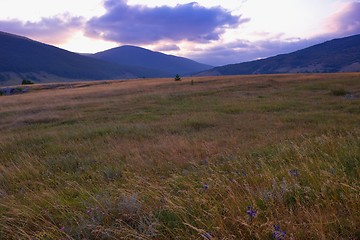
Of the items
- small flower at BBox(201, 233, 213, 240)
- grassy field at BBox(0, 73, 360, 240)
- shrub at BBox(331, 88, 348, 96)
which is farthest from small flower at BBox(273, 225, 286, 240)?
shrub at BBox(331, 88, 348, 96)

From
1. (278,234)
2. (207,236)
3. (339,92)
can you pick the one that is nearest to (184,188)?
(207,236)

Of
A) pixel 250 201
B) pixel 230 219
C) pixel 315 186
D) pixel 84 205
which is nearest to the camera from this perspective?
pixel 230 219

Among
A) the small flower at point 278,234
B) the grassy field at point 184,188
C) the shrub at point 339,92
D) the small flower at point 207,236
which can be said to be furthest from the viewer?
the shrub at point 339,92

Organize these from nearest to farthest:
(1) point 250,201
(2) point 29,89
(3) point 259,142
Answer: (1) point 250,201
(3) point 259,142
(2) point 29,89

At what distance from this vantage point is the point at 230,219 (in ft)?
11.0

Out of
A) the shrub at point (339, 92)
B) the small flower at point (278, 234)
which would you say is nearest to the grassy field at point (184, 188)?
the small flower at point (278, 234)

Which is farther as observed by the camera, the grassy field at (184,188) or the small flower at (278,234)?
the grassy field at (184,188)

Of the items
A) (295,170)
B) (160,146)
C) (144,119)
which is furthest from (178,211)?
(144,119)

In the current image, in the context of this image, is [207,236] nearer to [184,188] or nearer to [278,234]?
[278,234]

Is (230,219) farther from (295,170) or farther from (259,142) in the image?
(259,142)

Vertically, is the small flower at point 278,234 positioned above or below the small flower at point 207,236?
above

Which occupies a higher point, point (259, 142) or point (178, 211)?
point (178, 211)

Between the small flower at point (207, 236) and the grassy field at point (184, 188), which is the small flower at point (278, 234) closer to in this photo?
the grassy field at point (184, 188)

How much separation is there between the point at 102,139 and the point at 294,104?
1309 centimetres
